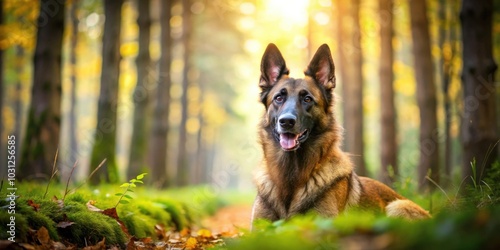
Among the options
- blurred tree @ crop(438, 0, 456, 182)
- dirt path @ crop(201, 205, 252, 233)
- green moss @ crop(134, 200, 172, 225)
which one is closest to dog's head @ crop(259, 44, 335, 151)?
dirt path @ crop(201, 205, 252, 233)

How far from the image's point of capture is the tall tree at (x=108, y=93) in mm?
10312

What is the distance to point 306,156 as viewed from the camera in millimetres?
5195

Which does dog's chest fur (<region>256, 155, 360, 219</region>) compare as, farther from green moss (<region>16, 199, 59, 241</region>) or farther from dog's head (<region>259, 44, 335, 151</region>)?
green moss (<region>16, 199, 59, 241</region>)

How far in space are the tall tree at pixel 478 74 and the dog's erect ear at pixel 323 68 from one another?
2688mm

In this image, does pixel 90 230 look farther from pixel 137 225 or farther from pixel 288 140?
pixel 288 140

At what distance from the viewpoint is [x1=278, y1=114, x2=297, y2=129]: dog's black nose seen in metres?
4.91

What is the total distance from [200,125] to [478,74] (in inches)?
1002

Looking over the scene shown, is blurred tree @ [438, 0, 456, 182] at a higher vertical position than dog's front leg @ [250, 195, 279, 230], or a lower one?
higher

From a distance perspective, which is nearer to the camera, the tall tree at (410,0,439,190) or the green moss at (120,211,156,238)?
the green moss at (120,211,156,238)

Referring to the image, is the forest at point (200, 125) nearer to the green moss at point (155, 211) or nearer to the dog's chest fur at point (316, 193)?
the green moss at point (155, 211)

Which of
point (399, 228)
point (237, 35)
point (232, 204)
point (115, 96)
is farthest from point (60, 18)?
point (237, 35)

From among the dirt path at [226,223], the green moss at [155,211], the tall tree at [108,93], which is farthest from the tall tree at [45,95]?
the green moss at [155,211]

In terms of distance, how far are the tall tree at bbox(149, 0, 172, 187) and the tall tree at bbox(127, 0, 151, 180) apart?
2702 millimetres

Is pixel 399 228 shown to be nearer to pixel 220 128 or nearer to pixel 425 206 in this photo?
pixel 425 206
